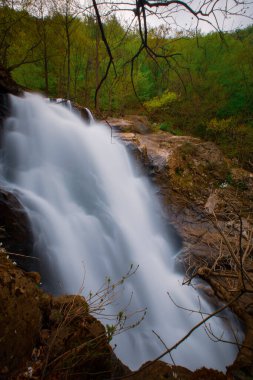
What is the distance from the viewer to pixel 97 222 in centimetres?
745

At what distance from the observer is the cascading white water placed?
547cm

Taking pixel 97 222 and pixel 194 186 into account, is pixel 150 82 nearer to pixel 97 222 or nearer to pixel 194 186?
pixel 194 186

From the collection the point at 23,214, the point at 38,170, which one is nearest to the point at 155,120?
the point at 38,170

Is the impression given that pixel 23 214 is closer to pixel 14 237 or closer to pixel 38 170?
pixel 14 237

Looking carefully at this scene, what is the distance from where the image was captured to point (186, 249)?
826cm

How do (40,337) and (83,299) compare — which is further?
(83,299)

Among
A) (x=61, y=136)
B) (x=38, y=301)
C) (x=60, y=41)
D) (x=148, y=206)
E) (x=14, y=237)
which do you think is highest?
(x=60, y=41)

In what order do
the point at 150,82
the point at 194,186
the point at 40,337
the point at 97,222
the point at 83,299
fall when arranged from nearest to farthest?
1. the point at 40,337
2. the point at 83,299
3. the point at 97,222
4. the point at 194,186
5. the point at 150,82

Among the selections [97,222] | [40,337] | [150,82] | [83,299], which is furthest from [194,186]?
[150,82]

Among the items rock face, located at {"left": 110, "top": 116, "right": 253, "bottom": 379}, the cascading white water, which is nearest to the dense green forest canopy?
rock face, located at {"left": 110, "top": 116, "right": 253, "bottom": 379}

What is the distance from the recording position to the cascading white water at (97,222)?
547cm

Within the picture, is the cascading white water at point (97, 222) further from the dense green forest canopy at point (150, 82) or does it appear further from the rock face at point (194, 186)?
the dense green forest canopy at point (150, 82)

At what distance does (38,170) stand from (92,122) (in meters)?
4.80

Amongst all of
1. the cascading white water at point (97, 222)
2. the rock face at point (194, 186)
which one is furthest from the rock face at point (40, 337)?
the rock face at point (194, 186)
